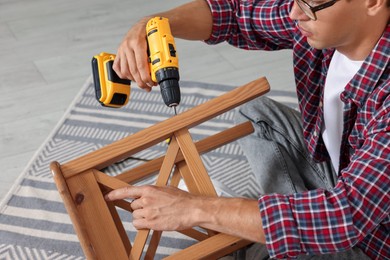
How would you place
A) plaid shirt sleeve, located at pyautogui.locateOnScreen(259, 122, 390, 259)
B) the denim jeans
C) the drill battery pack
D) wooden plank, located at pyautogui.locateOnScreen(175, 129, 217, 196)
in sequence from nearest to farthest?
plaid shirt sleeve, located at pyautogui.locateOnScreen(259, 122, 390, 259)
wooden plank, located at pyautogui.locateOnScreen(175, 129, 217, 196)
the drill battery pack
the denim jeans

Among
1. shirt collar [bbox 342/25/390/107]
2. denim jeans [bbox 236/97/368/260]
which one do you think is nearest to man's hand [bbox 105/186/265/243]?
shirt collar [bbox 342/25/390/107]

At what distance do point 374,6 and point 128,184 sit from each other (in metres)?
0.58

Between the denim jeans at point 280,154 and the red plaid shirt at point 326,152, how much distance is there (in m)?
0.07

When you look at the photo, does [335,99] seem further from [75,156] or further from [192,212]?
[75,156]

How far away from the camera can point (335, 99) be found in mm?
1367

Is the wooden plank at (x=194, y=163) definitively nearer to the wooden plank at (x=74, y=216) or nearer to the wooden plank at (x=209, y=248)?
the wooden plank at (x=209, y=248)

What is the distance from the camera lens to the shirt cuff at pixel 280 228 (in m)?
1.06

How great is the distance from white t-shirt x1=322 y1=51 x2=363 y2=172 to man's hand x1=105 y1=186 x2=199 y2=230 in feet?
1.34

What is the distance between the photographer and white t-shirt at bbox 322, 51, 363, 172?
1314mm

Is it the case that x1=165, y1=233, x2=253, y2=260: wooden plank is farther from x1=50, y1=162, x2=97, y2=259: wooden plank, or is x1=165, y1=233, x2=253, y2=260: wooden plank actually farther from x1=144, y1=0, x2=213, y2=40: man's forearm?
x1=144, y1=0, x2=213, y2=40: man's forearm

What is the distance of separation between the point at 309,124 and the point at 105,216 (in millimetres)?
551

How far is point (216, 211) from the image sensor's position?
1.13 meters

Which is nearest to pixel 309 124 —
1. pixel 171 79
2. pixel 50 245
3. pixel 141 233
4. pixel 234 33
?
pixel 234 33

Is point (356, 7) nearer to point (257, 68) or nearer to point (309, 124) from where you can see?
point (309, 124)
